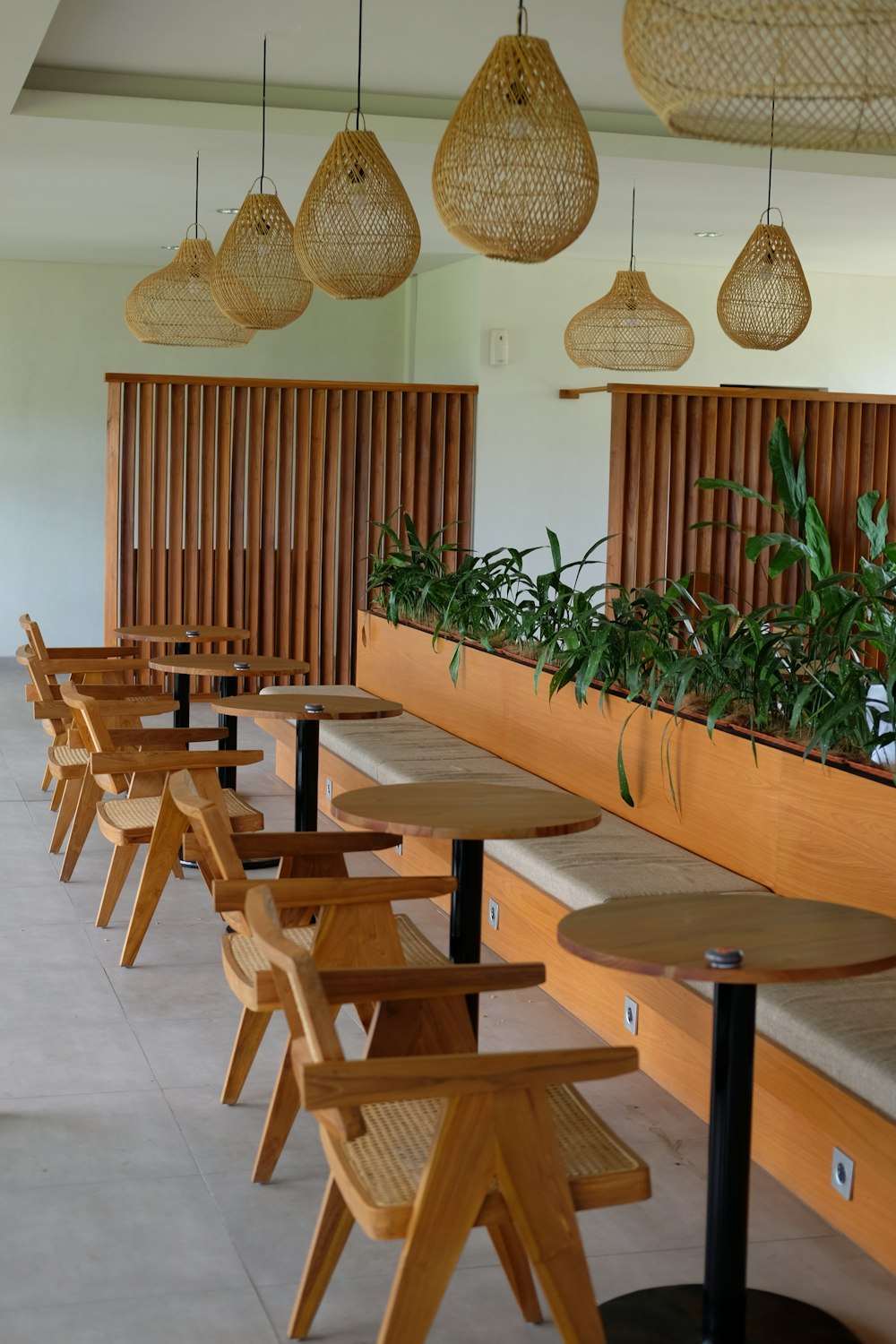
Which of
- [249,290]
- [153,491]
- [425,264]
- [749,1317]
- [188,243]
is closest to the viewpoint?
[749,1317]

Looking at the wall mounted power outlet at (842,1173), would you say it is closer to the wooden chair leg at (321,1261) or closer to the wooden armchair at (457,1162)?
the wooden armchair at (457,1162)

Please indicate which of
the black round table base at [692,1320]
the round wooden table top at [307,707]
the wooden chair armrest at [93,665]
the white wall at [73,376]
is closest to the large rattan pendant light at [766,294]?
the round wooden table top at [307,707]

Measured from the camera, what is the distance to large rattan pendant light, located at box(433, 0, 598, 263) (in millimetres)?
3670

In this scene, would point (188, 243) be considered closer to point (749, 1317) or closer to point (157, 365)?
point (157, 365)

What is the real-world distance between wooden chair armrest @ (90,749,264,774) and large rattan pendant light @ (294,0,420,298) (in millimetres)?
1577

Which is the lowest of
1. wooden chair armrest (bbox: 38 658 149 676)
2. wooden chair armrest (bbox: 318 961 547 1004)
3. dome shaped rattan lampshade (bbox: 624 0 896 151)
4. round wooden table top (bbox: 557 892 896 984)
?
wooden chair armrest (bbox: 318 961 547 1004)

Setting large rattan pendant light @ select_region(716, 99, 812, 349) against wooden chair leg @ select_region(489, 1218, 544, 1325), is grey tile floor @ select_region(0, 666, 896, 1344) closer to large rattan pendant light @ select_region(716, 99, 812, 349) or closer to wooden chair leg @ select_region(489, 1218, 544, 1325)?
wooden chair leg @ select_region(489, 1218, 544, 1325)

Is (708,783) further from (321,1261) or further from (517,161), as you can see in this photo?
(321,1261)

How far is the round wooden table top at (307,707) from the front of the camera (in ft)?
16.2

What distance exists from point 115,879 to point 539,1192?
301 cm

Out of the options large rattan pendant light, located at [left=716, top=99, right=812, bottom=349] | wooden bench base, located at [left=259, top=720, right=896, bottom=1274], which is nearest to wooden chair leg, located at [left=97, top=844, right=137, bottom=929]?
wooden bench base, located at [left=259, top=720, right=896, bottom=1274]

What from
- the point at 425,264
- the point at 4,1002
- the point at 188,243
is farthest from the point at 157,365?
the point at 4,1002

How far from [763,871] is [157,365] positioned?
9.25 metres

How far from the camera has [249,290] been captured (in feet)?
19.8
